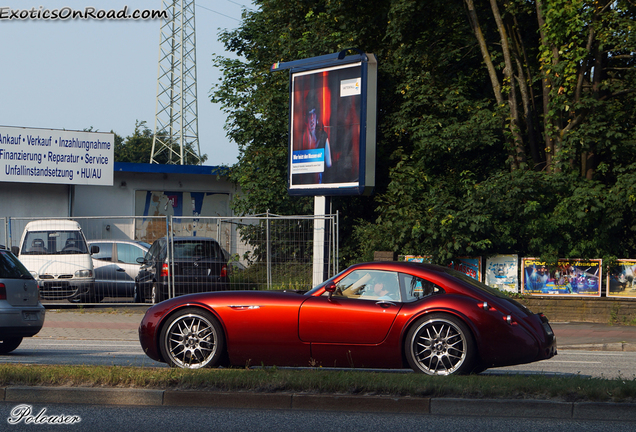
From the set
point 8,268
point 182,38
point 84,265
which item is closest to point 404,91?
point 84,265

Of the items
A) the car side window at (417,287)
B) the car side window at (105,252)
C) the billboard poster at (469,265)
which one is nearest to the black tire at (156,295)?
the car side window at (105,252)

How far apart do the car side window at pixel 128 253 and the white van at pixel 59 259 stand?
5.22ft

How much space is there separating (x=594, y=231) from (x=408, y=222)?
4.18m

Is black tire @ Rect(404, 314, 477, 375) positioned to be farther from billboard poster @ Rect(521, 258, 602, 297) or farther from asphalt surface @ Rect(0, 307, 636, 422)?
billboard poster @ Rect(521, 258, 602, 297)

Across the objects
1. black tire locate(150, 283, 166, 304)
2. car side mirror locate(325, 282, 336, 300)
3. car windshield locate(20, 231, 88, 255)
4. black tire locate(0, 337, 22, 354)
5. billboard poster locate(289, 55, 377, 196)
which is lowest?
black tire locate(0, 337, 22, 354)

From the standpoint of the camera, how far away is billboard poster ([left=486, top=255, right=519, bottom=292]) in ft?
53.3

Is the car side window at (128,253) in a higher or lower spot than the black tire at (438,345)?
higher

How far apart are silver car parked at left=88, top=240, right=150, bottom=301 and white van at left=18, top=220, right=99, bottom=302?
501mm

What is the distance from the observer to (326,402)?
568 cm

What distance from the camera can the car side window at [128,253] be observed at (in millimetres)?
18281

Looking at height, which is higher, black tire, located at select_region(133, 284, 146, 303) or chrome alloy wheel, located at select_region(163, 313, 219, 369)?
chrome alloy wheel, located at select_region(163, 313, 219, 369)

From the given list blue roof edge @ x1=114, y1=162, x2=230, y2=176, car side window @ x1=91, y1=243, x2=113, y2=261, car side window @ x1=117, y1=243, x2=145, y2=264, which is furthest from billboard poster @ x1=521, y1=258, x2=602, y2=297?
blue roof edge @ x1=114, y1=162, x2=230, y2=176

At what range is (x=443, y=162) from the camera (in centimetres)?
1886

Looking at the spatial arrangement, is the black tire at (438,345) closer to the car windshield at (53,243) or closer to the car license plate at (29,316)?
the car license plate at (29,316)
